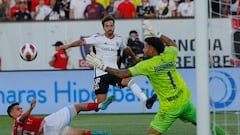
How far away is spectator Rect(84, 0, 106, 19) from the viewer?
20.5 metres

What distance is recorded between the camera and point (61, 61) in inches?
773

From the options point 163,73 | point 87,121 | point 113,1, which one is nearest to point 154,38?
point 163,73

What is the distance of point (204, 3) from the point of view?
8.77 m

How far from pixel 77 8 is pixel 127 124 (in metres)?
5.97

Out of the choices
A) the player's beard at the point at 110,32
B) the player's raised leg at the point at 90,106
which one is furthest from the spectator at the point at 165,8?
the player's raised leg at the point at 90,106

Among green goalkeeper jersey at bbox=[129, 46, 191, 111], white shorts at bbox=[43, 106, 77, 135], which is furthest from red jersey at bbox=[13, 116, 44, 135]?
green goalkeeper jersey at bbox=[129, 46, 191, 111]

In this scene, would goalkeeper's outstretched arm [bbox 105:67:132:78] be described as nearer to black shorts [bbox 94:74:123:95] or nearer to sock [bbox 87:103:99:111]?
sock [bbox 87:103:99:111]

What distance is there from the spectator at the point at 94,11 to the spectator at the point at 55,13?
61cm

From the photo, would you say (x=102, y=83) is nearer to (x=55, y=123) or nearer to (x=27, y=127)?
(x=55, y=123)

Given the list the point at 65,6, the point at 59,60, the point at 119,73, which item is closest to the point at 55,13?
the point at 65,6

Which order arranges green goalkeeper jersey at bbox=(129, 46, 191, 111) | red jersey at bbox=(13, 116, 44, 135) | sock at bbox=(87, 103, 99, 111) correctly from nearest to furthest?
green goalkeeper jersey at bbox=(129, 46, 191, 111), red jersey at bbox=(13, 116, 44, 135), sock at bbox=(87, 103, 99, 111)

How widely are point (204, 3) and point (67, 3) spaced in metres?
12.1

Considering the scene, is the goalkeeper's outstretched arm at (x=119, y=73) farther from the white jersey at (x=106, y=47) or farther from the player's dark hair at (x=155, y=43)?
the white jersey at (x=106, y=47)

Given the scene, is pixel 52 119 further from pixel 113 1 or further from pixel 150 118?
pixel 113 1
